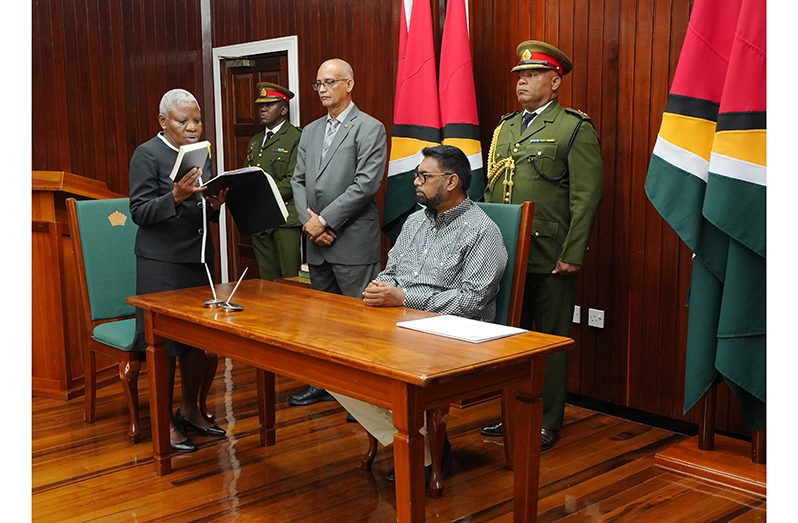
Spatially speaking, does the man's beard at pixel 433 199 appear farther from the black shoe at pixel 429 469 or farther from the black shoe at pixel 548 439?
the black shoe at pixel 548 439

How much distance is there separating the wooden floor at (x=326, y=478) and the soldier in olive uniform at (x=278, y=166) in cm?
122

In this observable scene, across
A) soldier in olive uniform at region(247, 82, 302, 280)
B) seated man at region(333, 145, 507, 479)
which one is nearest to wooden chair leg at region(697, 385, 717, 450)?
seated man at region(333, 145, 507, 479)

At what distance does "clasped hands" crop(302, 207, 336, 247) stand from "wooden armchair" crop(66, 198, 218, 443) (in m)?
0.70

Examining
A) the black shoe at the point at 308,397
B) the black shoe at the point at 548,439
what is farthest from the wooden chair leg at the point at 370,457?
the black shoe at the point at 308,397

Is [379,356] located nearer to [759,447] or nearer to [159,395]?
[159,395]

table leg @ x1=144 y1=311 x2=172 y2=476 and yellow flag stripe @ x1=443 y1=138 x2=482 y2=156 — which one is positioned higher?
yellow flag stripe @ x1=443 y1=138 x2=482 y2=156

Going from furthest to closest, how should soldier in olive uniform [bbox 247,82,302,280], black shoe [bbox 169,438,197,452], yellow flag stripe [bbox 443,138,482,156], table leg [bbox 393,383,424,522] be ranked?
1. soldier in olive uniform [bbox 247,82,302,280]
2. yellow flag stripe [bbox 443,138,482,156]
3. black shoe [bbox 169,438,197,452]
4. table leg [bbox 393,383,424,522]

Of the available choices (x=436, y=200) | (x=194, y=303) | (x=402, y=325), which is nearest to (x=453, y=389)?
(x=402, y=325)

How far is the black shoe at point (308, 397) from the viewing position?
4.12 meters

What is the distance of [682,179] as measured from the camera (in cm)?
310

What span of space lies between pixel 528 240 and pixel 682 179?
608 millimetres

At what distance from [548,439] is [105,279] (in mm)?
2070

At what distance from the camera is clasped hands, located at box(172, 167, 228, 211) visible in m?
3.16

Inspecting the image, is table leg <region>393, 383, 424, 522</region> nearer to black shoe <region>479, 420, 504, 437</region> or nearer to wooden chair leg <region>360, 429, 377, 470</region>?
wooden chair leg <region>360, 429, 377, 470</region>
